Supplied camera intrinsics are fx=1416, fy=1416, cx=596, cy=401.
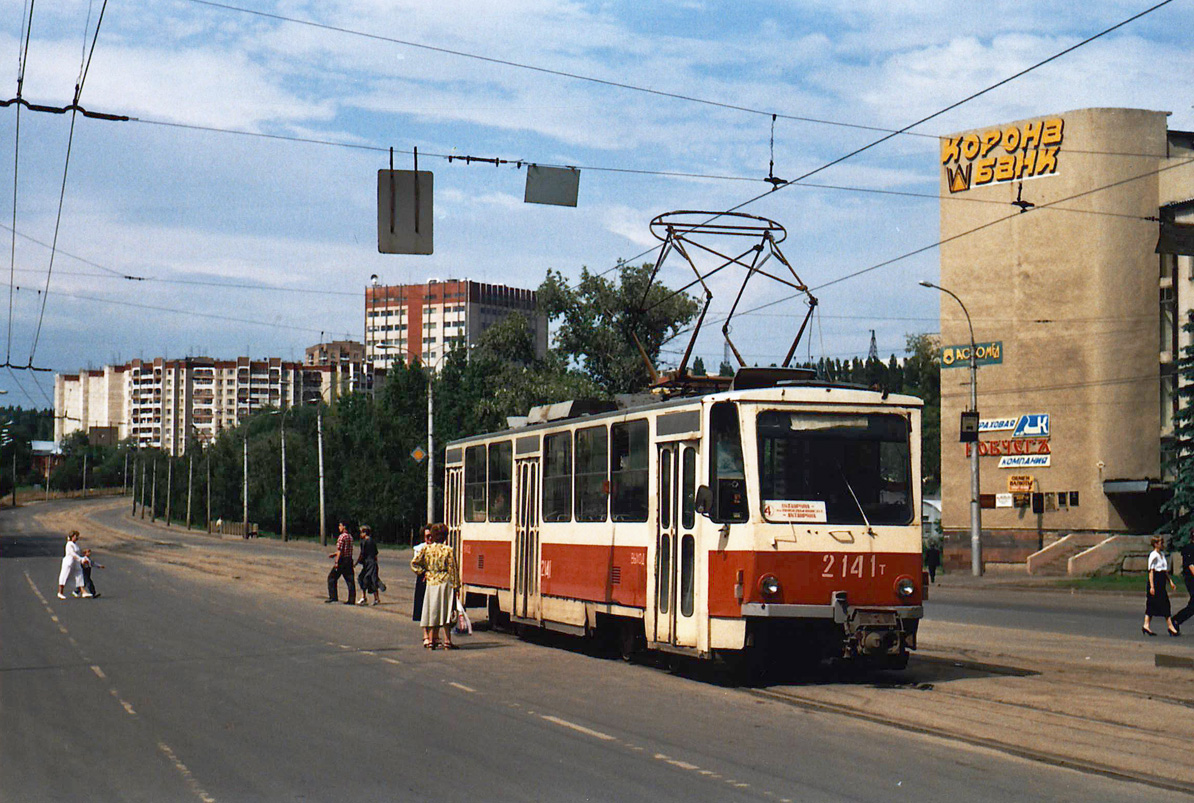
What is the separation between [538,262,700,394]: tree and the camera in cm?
7519

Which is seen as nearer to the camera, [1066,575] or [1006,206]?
[1066,575]

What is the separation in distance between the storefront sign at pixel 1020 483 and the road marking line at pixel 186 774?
53.6m

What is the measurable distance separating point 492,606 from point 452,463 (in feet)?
10.4

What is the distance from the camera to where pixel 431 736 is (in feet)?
35.9

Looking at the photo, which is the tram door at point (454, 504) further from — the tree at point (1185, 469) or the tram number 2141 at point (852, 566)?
the tree at point (1185, 469)

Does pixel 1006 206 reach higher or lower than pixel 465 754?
higher

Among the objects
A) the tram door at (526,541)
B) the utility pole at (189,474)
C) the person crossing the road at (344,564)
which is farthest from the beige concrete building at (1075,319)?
the utility pole at (189,474)

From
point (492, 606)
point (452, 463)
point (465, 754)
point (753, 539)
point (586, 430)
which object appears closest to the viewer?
point (465, 754)

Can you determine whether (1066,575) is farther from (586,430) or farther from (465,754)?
(465,754)

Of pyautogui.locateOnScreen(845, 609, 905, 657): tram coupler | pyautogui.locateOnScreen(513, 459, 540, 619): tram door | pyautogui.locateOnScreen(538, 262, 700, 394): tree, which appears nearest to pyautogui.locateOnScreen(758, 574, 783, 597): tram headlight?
pyautogui.locateOnScreen(845, 609, 905, 657): tram coupler

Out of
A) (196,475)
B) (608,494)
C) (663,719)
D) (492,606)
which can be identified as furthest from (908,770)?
(196,475)

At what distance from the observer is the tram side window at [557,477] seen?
19109mm

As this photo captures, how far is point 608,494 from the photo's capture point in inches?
696

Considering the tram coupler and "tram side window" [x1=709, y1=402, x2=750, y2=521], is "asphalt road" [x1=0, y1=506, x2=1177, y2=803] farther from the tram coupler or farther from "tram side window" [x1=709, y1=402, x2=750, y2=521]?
"tram side window" [x1=709, y1=402, x2=750, y2=521]
